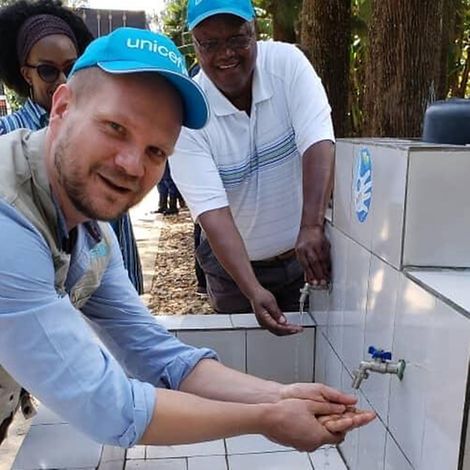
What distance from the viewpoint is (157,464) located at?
2150 mm

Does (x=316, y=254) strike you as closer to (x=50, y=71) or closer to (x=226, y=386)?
(x=226, y=386)

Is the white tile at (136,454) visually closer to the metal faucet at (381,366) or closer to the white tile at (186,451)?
the white tile at (186,451)

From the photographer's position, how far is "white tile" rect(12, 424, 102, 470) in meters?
1.77

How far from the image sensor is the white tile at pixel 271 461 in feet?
6.91

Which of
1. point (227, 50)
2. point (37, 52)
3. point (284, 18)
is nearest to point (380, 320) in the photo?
point (227, 50)

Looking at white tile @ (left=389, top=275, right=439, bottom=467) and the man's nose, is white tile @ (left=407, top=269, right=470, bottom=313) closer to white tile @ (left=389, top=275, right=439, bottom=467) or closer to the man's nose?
white tile @ (left=389, top=275, right=439, bottom=467)

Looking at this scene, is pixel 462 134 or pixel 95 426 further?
pixel 462 134

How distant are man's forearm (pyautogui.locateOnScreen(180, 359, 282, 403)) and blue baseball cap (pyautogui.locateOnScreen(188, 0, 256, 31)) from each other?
120 centimetres

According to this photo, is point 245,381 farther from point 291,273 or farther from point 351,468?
point 291,273

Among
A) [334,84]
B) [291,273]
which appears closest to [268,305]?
[291,273]

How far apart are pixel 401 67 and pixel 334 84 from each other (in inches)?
90.0

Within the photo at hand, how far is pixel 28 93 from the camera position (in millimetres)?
2461

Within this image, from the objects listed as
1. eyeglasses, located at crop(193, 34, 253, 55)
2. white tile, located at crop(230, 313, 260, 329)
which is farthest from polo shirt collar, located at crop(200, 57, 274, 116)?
white tile, located at crop(230, 313, 260, 329)

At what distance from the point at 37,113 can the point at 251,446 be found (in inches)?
59.0
